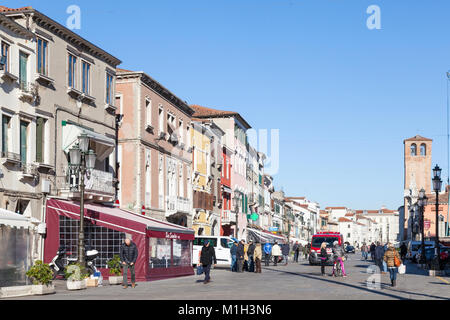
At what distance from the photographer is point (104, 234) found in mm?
28672

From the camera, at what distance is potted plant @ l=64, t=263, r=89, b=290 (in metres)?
22.5

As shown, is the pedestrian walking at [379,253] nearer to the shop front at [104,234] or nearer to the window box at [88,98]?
the shop front at [104,234]

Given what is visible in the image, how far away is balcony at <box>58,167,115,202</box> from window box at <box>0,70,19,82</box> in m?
4.95

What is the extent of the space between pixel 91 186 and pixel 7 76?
6.64 meters

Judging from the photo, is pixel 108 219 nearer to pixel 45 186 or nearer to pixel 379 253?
pixel 45 186

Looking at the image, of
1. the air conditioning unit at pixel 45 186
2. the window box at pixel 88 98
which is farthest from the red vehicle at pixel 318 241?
the air conditioning unit at pixel 45 186

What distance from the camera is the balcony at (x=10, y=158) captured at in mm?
24422

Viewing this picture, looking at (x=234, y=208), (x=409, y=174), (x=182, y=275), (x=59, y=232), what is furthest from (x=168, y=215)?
(x=409, y=174)

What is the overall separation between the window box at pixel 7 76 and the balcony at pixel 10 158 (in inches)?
102

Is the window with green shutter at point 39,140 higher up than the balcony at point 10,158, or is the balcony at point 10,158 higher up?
the window with green shutter at point 39,140

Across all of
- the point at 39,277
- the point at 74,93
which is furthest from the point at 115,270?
the point at 74,93

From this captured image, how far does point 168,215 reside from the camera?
42.3m

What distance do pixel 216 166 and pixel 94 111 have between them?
86.9 ft
